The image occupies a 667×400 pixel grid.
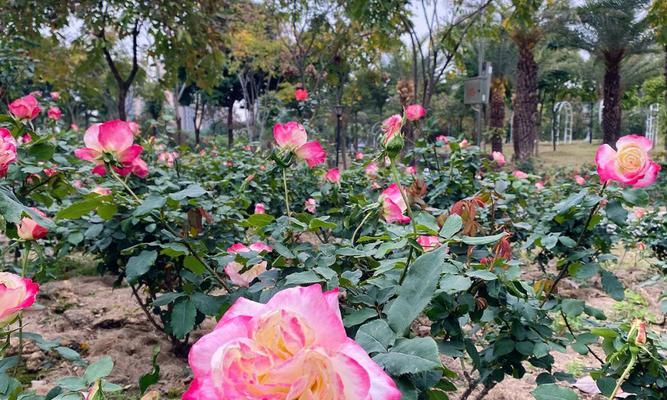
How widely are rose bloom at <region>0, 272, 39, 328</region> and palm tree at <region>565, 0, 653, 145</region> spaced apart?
1212cm

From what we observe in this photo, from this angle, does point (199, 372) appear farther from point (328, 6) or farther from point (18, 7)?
point (328, 6)

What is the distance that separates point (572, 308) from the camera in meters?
1.03

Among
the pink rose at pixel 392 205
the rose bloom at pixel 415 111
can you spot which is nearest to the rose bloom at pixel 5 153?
the pink rose at pixel 392 205

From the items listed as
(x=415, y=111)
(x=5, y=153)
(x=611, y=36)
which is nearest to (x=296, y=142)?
(x=5, y=153)

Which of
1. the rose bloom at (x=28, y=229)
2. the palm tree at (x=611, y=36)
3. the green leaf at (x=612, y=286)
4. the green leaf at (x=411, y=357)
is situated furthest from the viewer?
the palm tree at (x=611, y=36)

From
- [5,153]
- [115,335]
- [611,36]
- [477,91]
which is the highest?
[611,36]

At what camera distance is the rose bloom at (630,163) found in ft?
3.07

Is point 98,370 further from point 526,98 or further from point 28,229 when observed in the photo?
point 526,98

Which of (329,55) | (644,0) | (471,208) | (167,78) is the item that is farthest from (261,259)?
(644,0)

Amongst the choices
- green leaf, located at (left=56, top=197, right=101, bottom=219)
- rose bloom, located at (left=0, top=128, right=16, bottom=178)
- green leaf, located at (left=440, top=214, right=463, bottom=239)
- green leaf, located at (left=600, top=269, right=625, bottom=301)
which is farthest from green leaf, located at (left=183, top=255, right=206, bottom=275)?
green leaf, located at (left=600, top=269, right=625, bottom=301)

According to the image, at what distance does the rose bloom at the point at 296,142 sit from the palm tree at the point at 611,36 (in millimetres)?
11573

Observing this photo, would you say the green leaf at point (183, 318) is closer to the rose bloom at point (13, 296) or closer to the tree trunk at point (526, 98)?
the rose bloom at point (13, 296)

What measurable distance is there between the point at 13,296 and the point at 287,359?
1.44ft

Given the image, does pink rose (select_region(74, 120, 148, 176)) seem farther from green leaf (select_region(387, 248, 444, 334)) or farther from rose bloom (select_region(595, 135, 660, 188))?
rose bloom (select_region(595, 135, 660, 188))
